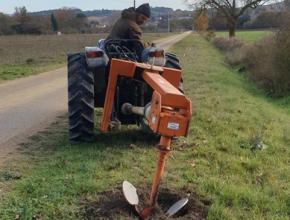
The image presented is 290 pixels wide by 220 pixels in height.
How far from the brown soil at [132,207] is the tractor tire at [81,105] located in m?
2.08

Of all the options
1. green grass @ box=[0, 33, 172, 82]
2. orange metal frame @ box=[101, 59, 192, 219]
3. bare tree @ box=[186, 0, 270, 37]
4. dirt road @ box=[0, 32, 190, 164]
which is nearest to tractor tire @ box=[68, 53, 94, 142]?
dirt road @ box=[0, 32, 190, 164]

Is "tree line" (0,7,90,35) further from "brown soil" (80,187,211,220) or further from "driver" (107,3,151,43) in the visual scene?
"brown soil" (80,187,211,220)

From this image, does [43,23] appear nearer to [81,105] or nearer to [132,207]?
[81,105]

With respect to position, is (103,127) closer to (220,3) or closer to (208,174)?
(208,174)

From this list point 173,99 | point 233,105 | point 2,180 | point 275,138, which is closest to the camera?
point 173,99

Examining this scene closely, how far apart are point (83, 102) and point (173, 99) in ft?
9.84

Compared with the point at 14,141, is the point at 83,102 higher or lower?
higher

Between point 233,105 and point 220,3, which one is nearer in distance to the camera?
point 233,105

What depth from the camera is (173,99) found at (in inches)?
174

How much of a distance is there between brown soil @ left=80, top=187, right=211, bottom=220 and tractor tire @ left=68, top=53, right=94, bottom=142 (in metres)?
2.08

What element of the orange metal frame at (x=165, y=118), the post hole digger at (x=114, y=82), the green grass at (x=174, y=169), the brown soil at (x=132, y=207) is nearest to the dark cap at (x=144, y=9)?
the post hole digger at (x=114, y=82)

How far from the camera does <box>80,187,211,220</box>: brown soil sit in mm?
4742

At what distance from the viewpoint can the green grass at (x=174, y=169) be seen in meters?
5.02

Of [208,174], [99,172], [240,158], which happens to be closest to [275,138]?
[240,158]
